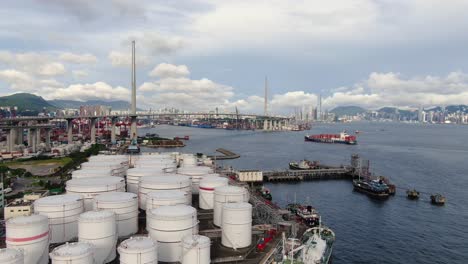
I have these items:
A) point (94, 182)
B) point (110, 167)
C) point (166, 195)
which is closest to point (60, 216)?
point (94, 182)

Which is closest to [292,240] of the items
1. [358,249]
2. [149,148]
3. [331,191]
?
[358,249]

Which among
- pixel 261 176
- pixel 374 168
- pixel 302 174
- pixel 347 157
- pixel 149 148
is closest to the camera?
pixel 261 176

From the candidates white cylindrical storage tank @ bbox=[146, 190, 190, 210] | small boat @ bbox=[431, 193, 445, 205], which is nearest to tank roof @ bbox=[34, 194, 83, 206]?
white cylindrical storage tank @ bbox=[146, 190, 190, 210]

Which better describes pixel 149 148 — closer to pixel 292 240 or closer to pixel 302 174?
pixel 302 174

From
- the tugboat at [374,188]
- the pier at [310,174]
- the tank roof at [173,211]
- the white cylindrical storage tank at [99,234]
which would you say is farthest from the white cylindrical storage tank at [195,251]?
the pier at [310,174]

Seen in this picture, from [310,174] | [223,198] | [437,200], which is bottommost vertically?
[437,200]

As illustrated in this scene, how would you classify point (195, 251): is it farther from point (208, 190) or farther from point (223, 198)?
point (208, 190)

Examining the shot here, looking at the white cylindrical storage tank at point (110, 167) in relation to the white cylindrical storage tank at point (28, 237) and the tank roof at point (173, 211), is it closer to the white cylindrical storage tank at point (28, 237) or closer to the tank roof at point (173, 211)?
the tank roof at point (173, 211)
